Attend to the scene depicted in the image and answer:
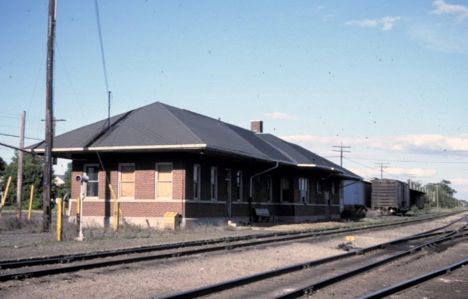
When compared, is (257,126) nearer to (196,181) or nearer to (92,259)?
(196,181)

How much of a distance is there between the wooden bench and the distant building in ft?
1.23

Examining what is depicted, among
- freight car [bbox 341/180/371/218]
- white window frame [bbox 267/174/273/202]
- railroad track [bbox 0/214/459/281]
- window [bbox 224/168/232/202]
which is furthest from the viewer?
freight car [bbox 341/180/371/218]

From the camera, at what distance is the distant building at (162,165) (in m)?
24.7

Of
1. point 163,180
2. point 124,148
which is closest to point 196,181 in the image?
point 163,180

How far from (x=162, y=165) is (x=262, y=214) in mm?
8236

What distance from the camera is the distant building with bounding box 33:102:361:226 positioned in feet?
80.9

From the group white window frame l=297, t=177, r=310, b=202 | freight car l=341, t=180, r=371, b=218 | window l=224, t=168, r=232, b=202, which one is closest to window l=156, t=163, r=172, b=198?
window l=224, t=168, r=232, b=202

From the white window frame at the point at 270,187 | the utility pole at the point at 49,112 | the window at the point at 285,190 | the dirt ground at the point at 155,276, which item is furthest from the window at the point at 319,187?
the dirt ground at the point at 155,276

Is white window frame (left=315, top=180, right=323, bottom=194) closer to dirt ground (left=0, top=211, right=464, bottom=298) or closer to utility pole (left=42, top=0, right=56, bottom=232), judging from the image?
utility pole (left=42, top=0, right=56, bottom=232)

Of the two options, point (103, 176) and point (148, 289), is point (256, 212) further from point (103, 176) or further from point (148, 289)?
point (148, 289)

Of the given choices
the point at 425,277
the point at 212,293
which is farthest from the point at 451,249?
the point at 212,293

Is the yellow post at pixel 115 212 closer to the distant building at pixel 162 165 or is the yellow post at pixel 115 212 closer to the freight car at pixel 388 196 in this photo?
the distant building at pixel 162 165

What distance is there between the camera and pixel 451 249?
18672mm

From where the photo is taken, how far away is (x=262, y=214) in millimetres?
31625
